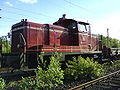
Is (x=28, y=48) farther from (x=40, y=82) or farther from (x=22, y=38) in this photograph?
(x=40, y=82)

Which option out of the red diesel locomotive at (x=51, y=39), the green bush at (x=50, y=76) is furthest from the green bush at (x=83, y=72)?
the green bush at (x=50, y=76)

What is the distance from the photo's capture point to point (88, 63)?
313 inches

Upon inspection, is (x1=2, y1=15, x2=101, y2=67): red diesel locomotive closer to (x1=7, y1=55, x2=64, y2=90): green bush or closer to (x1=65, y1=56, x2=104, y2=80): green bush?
(x1=65, y1=56, x2=104, y2=80): green bush

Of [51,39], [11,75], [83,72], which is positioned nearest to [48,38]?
[51,39]

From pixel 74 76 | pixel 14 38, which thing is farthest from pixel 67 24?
pixel 74 76

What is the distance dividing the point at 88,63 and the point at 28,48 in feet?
11.1

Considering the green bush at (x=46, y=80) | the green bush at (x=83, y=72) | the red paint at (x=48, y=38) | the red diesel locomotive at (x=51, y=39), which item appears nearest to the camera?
the green bush at (x=46, y=80)

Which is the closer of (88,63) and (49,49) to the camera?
(88,63)

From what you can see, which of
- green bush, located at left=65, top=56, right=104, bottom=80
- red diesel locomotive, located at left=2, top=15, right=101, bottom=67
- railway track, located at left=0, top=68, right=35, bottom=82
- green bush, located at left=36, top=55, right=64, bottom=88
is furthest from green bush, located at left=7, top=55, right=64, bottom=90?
railway track, located at left=0, top=68, right=35, bottom=82

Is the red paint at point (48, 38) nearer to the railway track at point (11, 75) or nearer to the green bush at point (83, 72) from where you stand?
the railway track at point (11, 75)

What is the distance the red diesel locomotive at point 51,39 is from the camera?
8.51 m

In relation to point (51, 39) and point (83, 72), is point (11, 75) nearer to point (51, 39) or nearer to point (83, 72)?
point (51, 39)

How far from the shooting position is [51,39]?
10070 mm

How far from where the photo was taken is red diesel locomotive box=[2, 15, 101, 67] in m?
8.51
